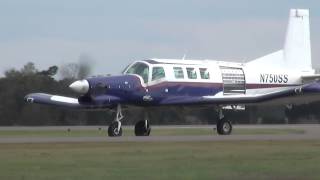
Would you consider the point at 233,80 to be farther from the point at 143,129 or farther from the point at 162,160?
the point at 162,160

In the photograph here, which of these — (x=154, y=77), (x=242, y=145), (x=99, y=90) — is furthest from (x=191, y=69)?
(x=242, y=145)

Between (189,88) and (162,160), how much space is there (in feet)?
59.9

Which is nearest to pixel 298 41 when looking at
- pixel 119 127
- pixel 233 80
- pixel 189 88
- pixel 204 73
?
pixel 233 80

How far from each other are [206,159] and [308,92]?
58.9 feet

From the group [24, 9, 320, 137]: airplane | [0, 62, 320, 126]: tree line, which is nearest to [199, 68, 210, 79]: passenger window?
[24, 9, 320, 137]: airplane

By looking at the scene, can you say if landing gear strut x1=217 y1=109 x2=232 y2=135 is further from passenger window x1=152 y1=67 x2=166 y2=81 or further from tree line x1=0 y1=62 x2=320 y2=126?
tree line x1=0 y1=62 x2=320 y2=126

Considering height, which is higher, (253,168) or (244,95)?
(244,95)

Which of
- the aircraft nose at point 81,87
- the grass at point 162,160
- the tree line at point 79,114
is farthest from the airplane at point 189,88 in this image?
the tree line at point 79,114

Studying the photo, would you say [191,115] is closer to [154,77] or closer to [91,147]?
[154,77]

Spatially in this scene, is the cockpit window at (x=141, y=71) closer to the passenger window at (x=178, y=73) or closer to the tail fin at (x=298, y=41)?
the passenger window at (x=178, y=73)

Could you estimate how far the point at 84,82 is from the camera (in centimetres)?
3672

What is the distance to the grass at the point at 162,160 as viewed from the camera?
17938mm

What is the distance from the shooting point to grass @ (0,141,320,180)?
706 inches

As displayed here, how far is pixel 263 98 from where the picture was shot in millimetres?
39812
